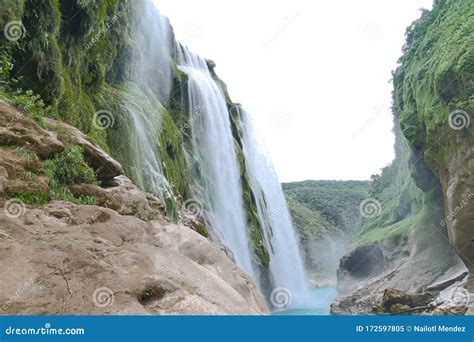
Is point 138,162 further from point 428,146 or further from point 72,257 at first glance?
point 428,146

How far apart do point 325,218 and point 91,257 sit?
86.6 meters

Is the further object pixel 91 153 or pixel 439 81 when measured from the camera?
pixel 439 81

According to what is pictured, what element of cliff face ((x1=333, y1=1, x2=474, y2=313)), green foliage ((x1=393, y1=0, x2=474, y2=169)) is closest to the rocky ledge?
cliff face ((x1=333, y1=1, x2=474, y2=313))

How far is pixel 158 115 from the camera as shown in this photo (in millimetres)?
20391

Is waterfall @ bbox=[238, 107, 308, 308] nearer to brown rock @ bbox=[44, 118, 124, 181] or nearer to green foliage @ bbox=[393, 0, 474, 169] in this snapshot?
green foliage @ bbox=[393, 0, 474, 169]

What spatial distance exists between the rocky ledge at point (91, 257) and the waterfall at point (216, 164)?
1587cm

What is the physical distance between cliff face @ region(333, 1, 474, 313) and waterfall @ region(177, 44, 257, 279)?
32.3 feet

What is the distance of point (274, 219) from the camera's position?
128 ft

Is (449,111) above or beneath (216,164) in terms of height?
above

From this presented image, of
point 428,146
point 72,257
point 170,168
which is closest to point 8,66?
point 72,257

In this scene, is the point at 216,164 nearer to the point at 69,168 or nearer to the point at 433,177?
the point at 433,177

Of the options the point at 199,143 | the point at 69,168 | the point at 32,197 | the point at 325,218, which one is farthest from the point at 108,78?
the point at 325,218

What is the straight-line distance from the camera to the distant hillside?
70750 millimetres

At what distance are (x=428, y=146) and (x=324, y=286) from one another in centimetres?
4330
